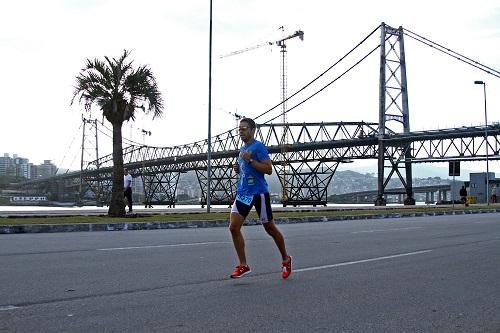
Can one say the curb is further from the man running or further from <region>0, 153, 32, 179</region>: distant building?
<region>0, 153, 32, 179</region>: distant building

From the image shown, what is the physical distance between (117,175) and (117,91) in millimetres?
3154

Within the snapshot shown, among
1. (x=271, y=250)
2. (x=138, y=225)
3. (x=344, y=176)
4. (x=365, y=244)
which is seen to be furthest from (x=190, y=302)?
(x=344, y=176)

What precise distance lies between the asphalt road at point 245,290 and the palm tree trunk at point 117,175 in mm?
13150

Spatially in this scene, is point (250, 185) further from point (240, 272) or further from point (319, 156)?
point (319, 156)

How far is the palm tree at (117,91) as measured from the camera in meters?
24.7

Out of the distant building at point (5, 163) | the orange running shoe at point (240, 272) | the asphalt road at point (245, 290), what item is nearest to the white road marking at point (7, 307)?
the asphalt road at point (245, 290)

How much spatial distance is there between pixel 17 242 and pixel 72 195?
272 ft

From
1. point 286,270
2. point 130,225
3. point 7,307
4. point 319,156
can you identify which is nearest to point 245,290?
point 286,270

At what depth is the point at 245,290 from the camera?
Answer: 663 cm

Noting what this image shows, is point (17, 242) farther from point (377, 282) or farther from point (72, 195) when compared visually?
point (72, 195)

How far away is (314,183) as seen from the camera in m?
94.8

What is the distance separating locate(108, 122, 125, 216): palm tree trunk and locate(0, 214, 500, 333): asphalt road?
13.1 metres

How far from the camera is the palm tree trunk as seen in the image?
80.4 feet

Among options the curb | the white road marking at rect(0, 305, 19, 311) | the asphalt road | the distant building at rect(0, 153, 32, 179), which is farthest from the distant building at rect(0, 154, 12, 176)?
the white road marking at rect(0, 305, 19, 311)
